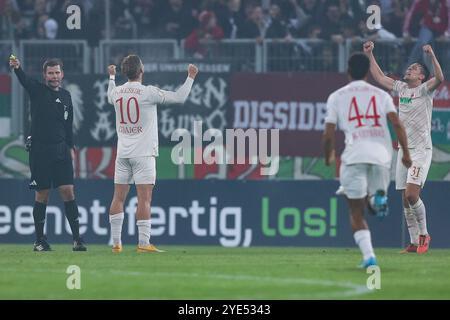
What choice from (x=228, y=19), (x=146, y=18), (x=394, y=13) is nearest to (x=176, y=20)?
(x=146, y=18)

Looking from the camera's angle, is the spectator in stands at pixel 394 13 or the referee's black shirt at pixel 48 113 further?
the spectator in stands at pixel 394 13

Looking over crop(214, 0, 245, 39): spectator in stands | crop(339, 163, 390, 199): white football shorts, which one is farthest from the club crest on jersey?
crop(214, 0, 245, 39): spectator in stands

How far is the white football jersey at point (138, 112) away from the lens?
1703 centimetres

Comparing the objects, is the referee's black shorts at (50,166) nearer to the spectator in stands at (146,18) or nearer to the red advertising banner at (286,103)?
the red advertising banner at (286,103)

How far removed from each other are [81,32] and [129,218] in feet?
15.9

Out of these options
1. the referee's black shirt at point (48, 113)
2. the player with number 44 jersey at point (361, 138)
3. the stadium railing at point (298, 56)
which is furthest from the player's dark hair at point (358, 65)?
the stadium railing at point (298, 56)

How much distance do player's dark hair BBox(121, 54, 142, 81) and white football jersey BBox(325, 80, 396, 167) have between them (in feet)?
11.7

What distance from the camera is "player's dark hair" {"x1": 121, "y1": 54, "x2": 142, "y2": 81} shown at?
16.8 metres

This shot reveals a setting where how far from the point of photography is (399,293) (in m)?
12.4

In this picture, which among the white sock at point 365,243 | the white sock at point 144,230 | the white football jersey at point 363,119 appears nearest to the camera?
the white sock at point 365,243

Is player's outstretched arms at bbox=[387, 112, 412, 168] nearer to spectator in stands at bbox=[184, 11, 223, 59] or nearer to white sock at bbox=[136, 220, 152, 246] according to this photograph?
white sock at bbox=[136, 220, 152, 246]

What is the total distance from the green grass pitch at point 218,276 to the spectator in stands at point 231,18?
9.02 m

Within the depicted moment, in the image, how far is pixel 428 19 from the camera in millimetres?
24625

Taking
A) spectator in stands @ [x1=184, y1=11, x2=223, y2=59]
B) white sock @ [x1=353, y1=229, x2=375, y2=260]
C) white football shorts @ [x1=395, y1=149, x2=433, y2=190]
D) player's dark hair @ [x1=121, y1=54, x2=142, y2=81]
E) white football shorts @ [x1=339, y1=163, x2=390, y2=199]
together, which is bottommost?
white sock @ [x1=353, y1=229, x2=375, y2=260]
